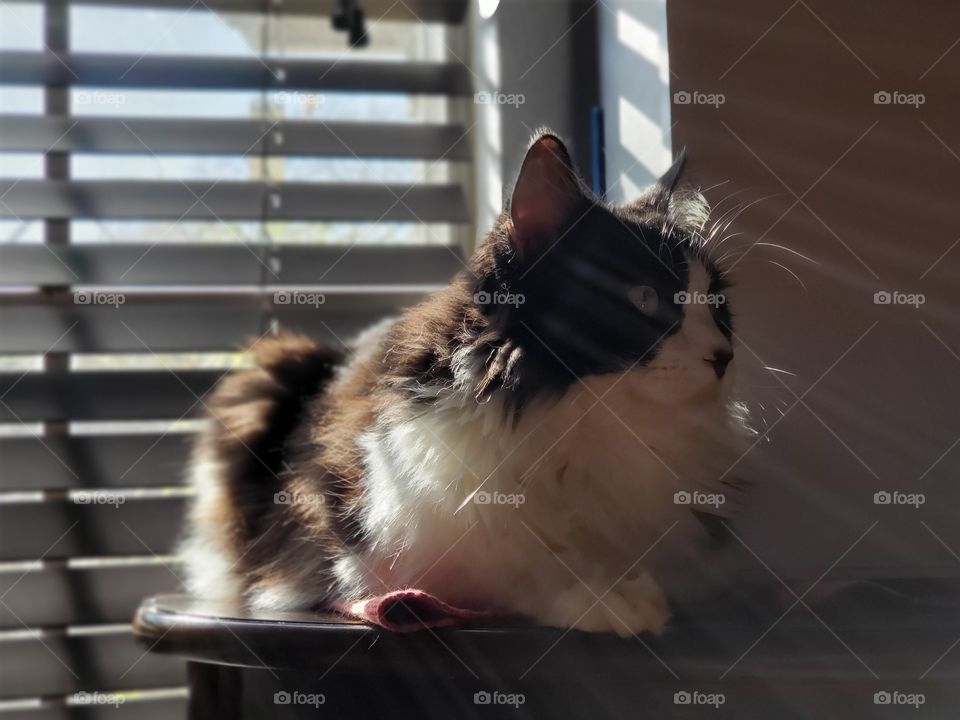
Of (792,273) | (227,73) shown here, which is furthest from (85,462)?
(792,273)

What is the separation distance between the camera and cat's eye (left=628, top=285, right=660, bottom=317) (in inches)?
38.6

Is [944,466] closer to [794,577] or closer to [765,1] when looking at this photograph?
[794,577]

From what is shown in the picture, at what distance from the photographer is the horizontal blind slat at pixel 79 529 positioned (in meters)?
1.67

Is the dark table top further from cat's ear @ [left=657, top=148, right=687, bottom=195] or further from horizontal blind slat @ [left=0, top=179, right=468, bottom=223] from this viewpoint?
horizontal blind slat @ [left=0, top=179, right=468, bottom=223]

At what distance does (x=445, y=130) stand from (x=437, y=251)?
0.27 m

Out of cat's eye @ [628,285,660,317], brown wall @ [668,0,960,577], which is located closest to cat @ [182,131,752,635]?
cat's eye @ [628,285,660,317]

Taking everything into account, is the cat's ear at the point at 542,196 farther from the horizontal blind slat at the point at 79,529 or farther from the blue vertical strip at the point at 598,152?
the horizontal blind slat at the point at 79,529

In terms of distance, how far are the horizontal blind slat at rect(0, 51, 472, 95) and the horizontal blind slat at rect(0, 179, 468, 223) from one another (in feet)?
0.70

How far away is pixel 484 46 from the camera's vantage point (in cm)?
177

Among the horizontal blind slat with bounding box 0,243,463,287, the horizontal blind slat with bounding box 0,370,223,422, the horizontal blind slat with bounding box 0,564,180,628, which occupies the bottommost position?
the horizontal blind slat with bounding box 0,564,180,628

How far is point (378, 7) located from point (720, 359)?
52.8 inches

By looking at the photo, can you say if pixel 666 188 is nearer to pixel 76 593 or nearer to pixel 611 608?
pixel 611 608

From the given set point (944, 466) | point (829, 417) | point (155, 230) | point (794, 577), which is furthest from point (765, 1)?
point (155, 230)

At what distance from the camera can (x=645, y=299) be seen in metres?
0.99
